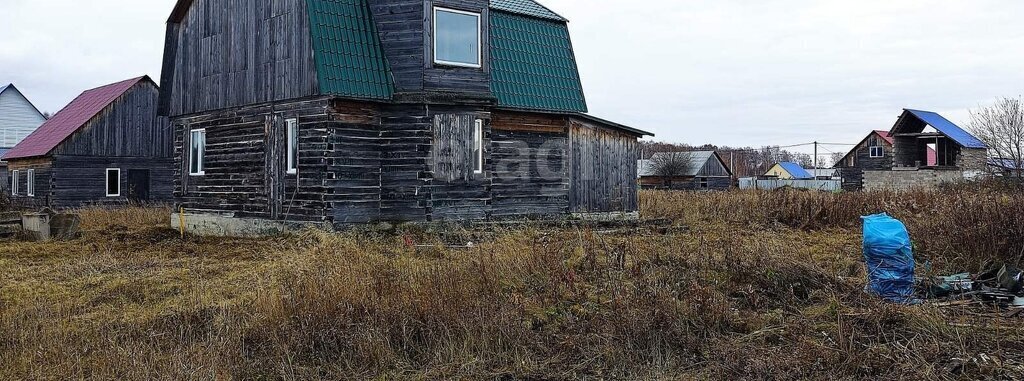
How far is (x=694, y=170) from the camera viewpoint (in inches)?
2336

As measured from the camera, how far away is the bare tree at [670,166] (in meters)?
57.8

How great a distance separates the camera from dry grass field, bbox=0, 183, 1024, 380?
5871 mm

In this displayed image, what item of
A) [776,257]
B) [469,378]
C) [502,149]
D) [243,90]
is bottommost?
[469,378]

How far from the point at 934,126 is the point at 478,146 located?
107 ft

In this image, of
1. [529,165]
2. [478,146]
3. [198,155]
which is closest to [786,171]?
[529,165]

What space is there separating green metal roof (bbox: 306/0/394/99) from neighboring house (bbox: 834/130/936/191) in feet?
147

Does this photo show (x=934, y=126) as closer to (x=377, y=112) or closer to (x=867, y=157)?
(x=867, y=157)

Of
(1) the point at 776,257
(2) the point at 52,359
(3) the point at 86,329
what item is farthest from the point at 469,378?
(1) the point at 776,257

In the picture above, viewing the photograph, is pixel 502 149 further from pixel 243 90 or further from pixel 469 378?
pixel 469 378

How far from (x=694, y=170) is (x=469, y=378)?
182 ft

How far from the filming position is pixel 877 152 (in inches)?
2173

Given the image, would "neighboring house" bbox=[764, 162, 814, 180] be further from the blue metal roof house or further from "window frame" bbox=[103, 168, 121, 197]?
"window frame" bbox=[103, 168, 121, 197]

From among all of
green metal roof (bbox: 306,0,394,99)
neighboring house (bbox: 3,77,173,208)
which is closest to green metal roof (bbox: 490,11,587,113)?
green metal roof (bbox: 306,0,394,99)

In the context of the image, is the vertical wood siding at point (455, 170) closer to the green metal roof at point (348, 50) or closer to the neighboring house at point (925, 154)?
the green metal roof at point (348, 50)
